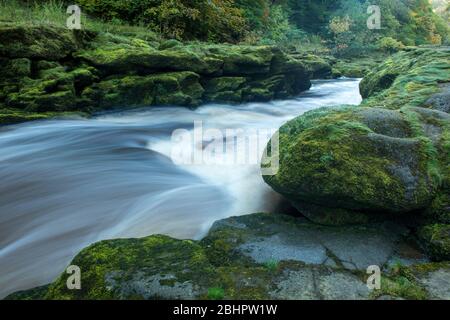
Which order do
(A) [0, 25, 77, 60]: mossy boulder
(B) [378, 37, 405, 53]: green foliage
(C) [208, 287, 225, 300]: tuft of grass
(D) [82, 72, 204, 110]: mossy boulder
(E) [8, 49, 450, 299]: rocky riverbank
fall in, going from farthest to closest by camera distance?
(B) [378, 37, 405, 53]: green foliage, (D) [82, 72, 204, 110]: mossy boulder, (A) [0, 25, 77, 60]: mossy boulder, (E) [8, 49, 450, 299]: rocky riverbank, (C) [208, 287, 225, 300]: tuft of grass

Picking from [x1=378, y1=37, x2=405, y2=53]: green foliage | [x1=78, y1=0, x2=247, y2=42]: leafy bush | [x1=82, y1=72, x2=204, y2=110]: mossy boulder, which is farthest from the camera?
[x1=378, y1=37, x2=405, y2=53]: green foliage

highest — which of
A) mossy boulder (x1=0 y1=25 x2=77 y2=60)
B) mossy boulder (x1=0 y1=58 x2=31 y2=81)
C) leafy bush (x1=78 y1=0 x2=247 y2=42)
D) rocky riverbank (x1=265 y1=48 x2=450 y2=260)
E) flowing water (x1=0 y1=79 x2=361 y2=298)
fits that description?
leafy bush (x1=78 y1=0 x2=247 y2=42)

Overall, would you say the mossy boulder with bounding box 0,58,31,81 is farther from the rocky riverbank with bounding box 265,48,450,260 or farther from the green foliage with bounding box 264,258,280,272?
the green foliage with bounding box 264,258,280,272

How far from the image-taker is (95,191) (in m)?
5.55

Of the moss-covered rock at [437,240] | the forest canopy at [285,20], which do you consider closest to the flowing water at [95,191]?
the moss-covered rock at [437,240]

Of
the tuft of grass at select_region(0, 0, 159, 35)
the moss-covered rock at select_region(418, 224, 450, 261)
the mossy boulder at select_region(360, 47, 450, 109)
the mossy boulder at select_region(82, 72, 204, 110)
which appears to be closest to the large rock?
the moss-covered rock at select_region(418, 224, 450, 261)

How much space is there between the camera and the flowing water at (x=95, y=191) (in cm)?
425

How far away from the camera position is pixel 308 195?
157 inches

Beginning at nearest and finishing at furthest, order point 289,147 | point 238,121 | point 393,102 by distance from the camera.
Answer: point 289,147
point 393,102
point 238,121

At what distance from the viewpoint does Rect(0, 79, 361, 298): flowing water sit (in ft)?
13.9

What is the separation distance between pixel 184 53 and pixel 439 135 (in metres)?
7.48

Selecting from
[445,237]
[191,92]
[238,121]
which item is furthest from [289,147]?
[191,92]

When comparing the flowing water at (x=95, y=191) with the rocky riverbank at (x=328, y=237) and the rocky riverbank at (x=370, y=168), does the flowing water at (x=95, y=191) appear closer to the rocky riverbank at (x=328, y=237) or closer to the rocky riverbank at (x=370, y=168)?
the rocky riverbank at (x=328, y=237)
